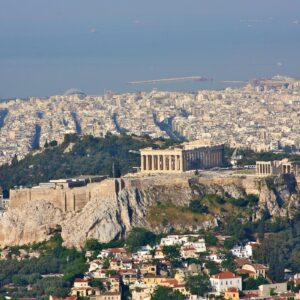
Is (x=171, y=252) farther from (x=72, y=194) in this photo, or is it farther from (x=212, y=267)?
(x=72, y=194)

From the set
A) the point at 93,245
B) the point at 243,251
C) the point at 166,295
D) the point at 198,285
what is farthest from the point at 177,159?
the point at 166,295

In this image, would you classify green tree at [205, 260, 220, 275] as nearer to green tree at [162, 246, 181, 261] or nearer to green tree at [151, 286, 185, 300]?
green tree at [162, 246, 181, 261]

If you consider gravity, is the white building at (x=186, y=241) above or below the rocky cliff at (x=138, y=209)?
below

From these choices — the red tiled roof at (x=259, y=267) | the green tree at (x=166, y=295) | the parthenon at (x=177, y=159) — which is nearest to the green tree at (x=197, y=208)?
the parthenon at (x=177, y=159)

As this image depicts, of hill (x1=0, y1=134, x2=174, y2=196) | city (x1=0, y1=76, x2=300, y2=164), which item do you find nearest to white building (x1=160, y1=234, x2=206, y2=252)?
hill (x1=0, y1=134, x2=174, y2=196)

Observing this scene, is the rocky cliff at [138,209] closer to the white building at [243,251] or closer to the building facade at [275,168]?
the building facade at [275,168]

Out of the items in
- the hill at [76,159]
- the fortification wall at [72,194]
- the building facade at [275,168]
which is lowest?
the fortification wall at [72,194]
